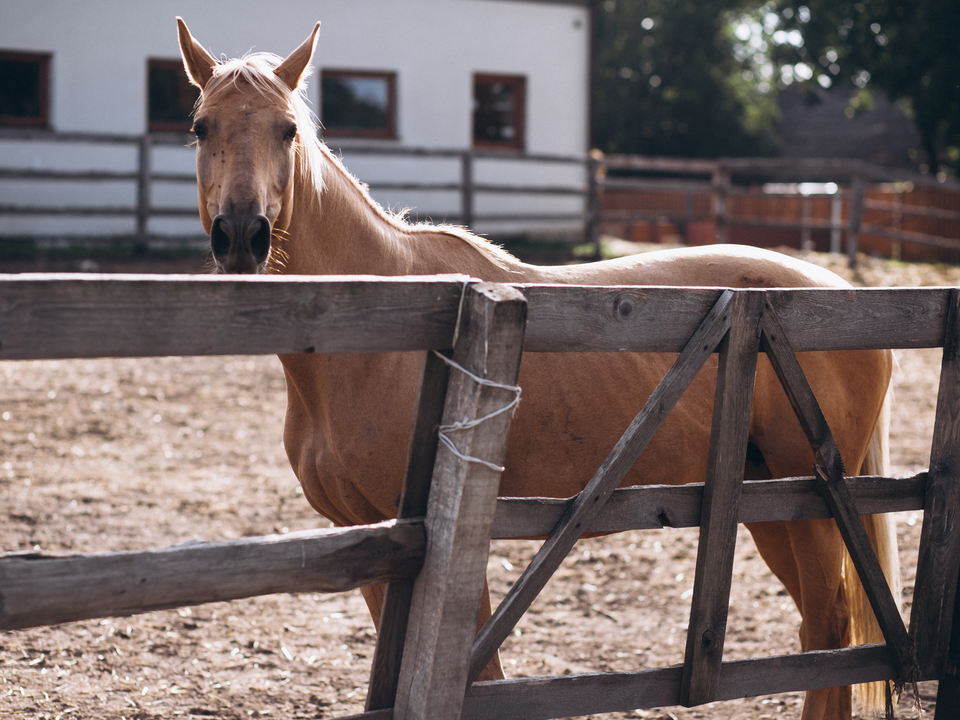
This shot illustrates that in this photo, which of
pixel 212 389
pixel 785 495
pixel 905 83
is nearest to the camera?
pixel 785 495

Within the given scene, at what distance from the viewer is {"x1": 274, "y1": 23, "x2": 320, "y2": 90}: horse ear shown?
288cm

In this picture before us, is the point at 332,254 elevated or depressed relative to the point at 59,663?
elevated

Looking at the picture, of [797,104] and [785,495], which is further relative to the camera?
[797,104]

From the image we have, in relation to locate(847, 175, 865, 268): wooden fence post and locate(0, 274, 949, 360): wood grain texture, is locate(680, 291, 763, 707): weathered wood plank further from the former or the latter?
locate(847, 175, 865, 268): wooden fence post

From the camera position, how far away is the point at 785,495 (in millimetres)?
2365

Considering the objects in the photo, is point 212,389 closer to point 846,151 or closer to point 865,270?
point 865,270

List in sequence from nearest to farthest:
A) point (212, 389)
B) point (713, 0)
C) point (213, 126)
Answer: point (213, 126) < point (212, 389) < point (713, 0)

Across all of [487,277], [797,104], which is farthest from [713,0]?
[487,277]

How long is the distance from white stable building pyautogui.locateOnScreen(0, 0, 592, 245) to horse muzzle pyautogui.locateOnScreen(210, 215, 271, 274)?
10.2 meters

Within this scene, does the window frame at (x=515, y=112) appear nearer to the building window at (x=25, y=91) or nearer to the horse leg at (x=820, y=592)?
the building window at (x=25, y=91)

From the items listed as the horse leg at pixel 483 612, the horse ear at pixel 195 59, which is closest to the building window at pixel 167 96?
the horse ear at pixel 195 59

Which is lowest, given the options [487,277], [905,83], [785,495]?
[785,495]

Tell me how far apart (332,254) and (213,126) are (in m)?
0.52

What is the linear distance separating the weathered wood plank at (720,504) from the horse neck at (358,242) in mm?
934
